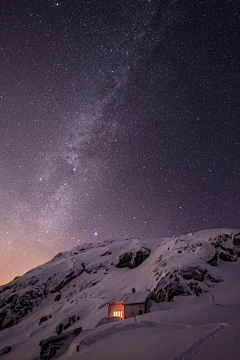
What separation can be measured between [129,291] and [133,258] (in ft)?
62.8

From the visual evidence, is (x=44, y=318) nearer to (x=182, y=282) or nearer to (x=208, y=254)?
(x=182, y=282)

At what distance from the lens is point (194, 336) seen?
31.3 ft

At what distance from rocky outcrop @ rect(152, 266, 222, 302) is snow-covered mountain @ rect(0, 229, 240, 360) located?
0.53ft

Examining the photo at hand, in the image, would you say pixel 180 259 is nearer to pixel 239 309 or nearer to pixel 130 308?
pixel 130 308

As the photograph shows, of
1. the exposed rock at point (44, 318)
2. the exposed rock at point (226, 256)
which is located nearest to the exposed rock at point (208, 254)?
the exposed rock at point (226, 256)

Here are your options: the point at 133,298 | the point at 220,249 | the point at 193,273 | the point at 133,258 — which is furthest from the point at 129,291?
the point at 220,249

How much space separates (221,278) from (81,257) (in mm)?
A: 53426

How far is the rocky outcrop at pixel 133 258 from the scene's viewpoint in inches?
2284

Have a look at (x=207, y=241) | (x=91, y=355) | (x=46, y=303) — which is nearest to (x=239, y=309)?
(x=91, y=355)

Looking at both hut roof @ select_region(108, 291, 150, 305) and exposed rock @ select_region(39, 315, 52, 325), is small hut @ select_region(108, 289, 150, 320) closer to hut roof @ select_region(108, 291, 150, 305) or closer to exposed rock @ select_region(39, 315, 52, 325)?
hut roof @ select_region(108, 291, 150, 305)

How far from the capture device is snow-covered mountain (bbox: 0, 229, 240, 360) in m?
11.1

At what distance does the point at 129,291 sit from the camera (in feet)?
133

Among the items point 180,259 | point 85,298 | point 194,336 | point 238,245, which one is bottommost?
point 85,298

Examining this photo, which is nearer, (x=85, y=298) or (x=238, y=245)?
(x=238, y=245)
